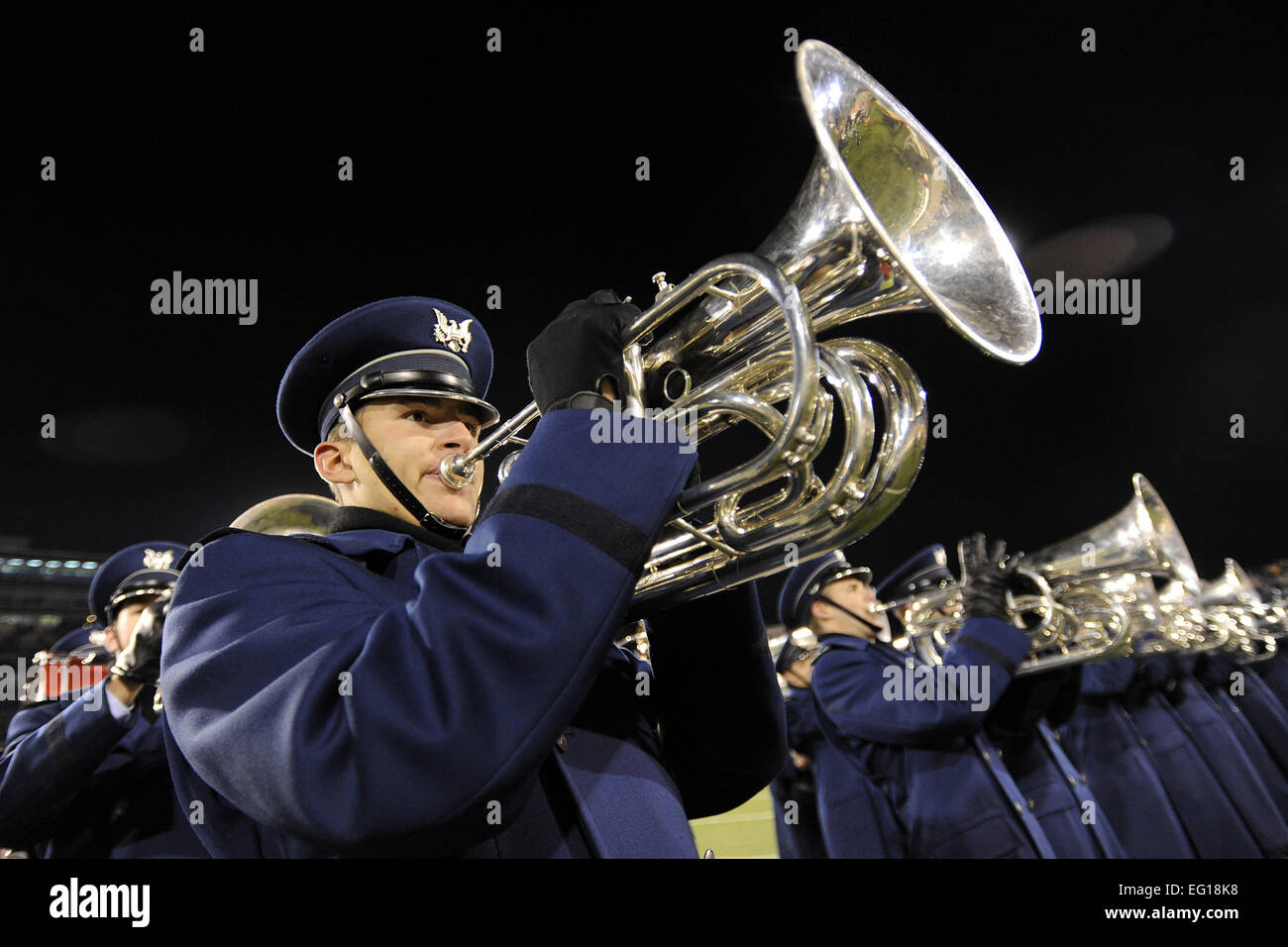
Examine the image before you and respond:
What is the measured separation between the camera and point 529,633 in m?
1.16

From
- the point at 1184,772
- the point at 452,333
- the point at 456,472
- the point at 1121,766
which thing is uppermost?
the point at 452,333

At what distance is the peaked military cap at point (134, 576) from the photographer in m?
3.83

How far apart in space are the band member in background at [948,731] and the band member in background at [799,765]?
1.86ft

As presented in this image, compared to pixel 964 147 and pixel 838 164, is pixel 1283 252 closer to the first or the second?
pixel 964 147

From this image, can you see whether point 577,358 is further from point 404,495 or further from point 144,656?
point 144,656

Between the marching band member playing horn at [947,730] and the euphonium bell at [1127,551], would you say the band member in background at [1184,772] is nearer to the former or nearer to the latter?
the euphonium bell at [1127,551]

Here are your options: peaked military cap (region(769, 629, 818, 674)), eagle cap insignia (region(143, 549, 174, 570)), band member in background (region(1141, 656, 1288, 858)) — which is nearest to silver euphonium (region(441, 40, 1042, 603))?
eagle cap insignia (region(143, 549, 174, 570))

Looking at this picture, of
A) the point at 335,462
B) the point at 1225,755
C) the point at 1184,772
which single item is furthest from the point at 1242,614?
the point at 335,462

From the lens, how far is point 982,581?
14.6ft

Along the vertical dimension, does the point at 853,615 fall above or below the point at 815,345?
below

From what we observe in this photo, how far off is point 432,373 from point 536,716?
3.42 ft

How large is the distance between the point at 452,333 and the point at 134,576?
2475 mm

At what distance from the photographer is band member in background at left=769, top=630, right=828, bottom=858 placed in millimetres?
5328

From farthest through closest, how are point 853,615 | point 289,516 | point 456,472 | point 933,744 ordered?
point 853,615 → point 933,744 → point 289,516 → point 456,472
